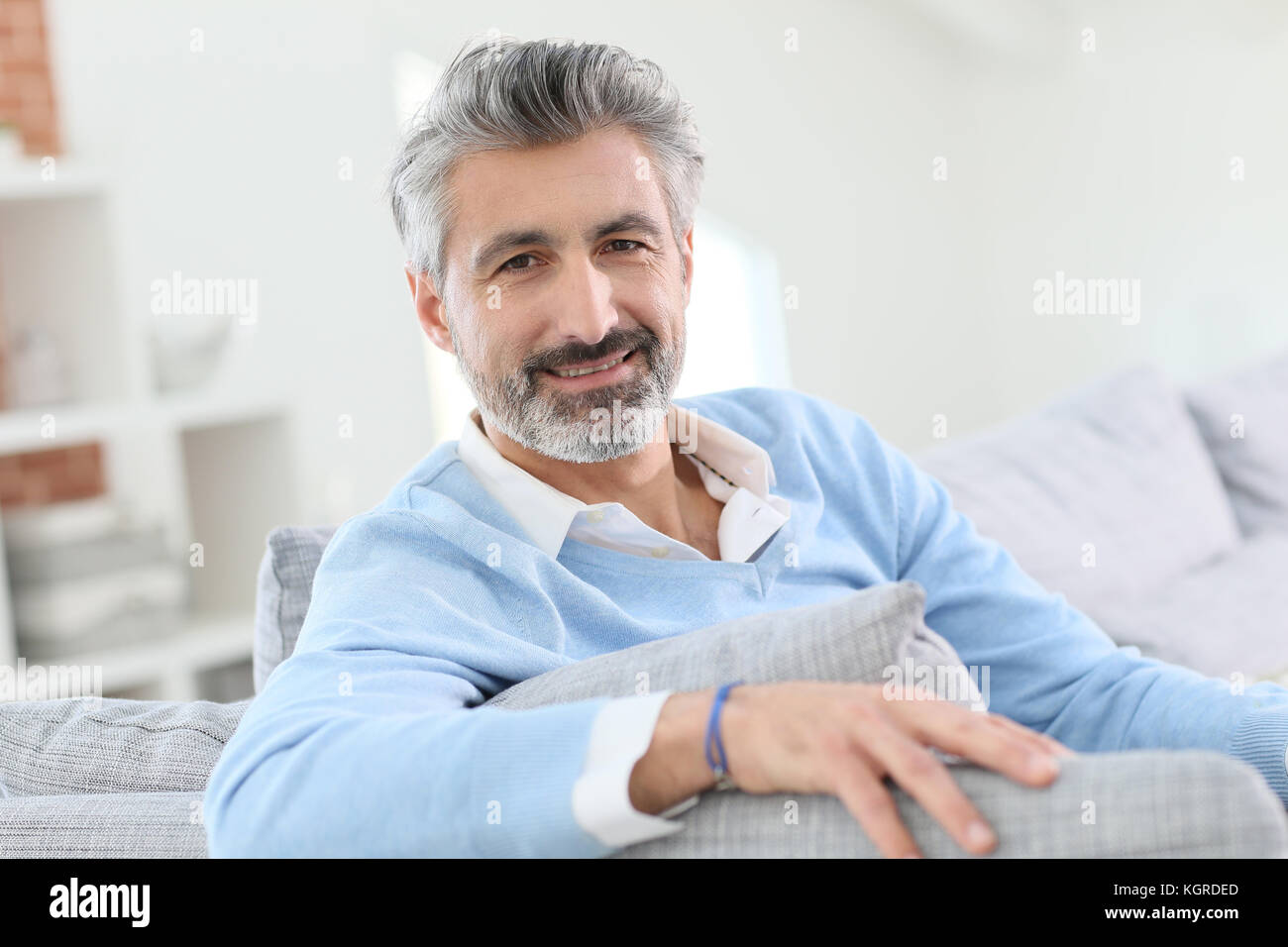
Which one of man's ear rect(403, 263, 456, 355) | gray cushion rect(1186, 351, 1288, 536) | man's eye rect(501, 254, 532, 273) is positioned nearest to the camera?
man's eye rect(501, 254, 532, 273)

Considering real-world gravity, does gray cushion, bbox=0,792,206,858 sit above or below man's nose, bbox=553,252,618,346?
below

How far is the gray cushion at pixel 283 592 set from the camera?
1.27 meters

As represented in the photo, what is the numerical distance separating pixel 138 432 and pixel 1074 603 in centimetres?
213

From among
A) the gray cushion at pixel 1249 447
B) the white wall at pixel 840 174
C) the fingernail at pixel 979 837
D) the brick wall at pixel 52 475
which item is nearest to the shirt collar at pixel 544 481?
the fingernail at pixel 979 837

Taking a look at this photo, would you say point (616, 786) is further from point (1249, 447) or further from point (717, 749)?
point (1249, 447)

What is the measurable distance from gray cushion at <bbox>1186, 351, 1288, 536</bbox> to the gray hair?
1.58m

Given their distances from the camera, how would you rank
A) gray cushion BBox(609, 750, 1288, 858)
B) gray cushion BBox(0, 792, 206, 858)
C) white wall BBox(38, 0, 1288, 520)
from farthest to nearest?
white wall BBox(38, 0, 1288, 520)
gray cushion BBox(0, 792, 206, 858)
gray cushion BBox(609, 750, 1288, 858)

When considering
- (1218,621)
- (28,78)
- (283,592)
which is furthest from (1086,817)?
(28,78)

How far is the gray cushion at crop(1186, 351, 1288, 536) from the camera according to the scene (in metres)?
2.43

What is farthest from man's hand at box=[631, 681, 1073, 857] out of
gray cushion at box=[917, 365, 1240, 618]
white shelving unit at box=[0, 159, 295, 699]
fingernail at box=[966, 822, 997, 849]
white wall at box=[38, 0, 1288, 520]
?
white wall at box=[38, 0, 1288, 520]

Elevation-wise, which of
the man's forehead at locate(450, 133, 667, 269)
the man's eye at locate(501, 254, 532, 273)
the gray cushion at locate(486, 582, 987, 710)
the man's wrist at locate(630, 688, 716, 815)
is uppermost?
the man's forehead at locate(450, 133, 667, 269)

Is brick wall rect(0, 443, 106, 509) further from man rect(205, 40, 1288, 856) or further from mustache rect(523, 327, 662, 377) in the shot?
mustache rect(523, 327, 662, 377)
